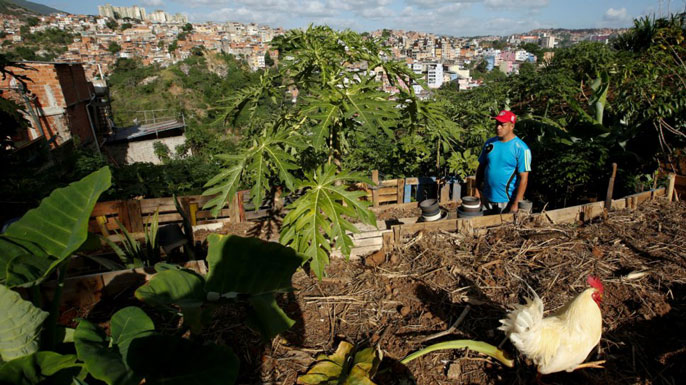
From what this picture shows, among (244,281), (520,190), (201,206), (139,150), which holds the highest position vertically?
(244,281)

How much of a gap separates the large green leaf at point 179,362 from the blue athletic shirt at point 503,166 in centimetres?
370

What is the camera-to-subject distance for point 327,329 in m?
2.52

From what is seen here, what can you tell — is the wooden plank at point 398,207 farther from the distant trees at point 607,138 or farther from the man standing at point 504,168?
the man standing at point 504,168

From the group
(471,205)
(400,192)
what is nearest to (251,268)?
(471,205)

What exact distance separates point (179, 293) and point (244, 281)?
0.21m

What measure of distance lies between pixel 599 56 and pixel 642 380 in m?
14.1

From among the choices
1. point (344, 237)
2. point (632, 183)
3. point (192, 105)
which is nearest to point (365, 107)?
point (344, 237)

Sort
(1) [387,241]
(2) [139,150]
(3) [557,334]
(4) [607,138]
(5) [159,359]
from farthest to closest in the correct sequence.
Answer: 1. (2) [139,150]
2. (4) [607,138]
3. (1) [387,241]
4. (3) [557,334]
5. (5) [159,359]

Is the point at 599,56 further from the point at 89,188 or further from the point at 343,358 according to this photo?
the point at 89,188

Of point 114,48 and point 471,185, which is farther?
point 114,48

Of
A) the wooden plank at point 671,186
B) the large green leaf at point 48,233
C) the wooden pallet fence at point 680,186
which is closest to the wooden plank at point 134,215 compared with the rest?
the large green leaf at point 48,233

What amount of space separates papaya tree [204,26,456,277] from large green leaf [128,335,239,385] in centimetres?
126

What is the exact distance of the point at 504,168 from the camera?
4.03 meters

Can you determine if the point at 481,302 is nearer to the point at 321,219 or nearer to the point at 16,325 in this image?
the point at 321,219
